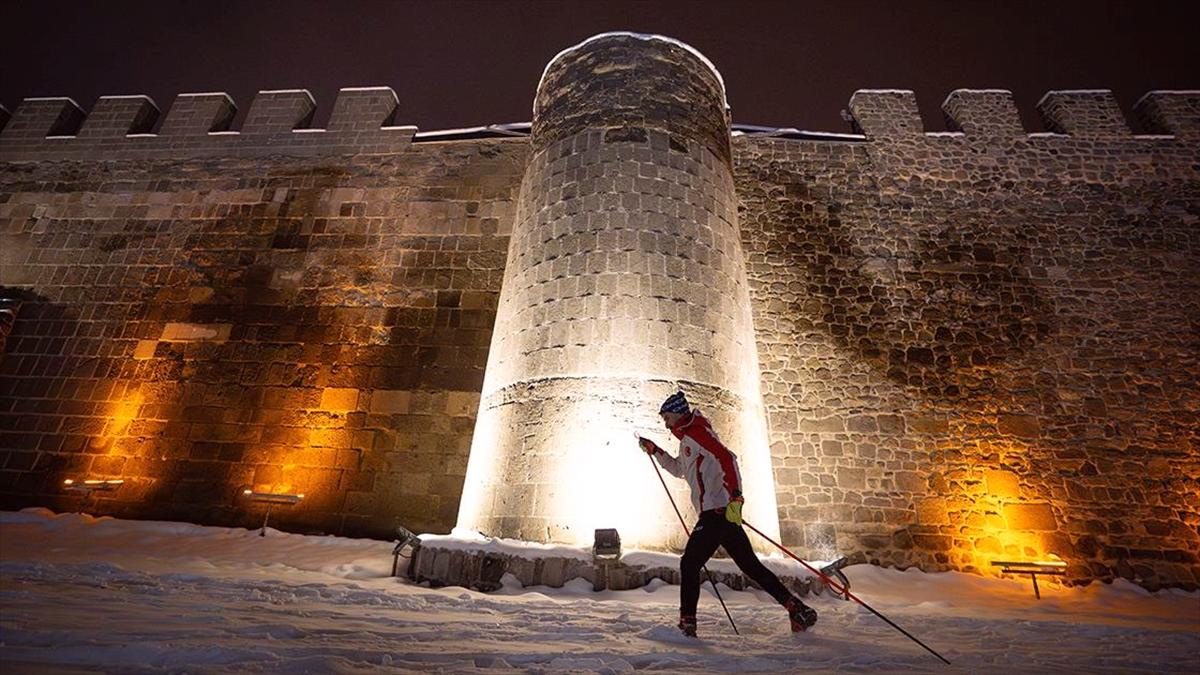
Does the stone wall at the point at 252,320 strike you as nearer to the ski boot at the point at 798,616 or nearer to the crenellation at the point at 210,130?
the crenellation at the point at 210,130

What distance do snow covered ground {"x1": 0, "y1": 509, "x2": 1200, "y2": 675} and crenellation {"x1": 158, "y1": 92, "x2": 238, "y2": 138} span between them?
815 cm

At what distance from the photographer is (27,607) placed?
2.62m

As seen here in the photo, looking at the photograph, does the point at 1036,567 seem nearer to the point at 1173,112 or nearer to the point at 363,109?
the point at 1173,112

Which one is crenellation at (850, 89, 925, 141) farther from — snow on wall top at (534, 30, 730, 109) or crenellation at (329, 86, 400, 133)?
crenellation at (329, 86, 400, 133)

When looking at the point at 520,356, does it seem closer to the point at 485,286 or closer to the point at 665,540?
the point at 665,540

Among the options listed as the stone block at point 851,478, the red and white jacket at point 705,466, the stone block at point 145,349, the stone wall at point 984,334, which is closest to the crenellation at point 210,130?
the stone block at point 145,349

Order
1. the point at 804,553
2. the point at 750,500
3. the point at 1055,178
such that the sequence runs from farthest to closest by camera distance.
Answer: the point at 1055,178, the point at 804,553, the point at 750,500

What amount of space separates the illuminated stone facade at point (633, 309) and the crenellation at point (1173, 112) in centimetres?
6

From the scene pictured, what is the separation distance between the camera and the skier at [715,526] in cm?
322

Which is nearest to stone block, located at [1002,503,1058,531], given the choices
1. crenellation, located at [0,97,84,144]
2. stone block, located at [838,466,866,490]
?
stone block, located at [838,466,866,490]

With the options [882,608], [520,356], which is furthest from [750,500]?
[520,356]

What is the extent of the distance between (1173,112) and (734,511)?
13013 mm

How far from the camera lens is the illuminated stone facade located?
668cm

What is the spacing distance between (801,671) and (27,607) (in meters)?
3.65
